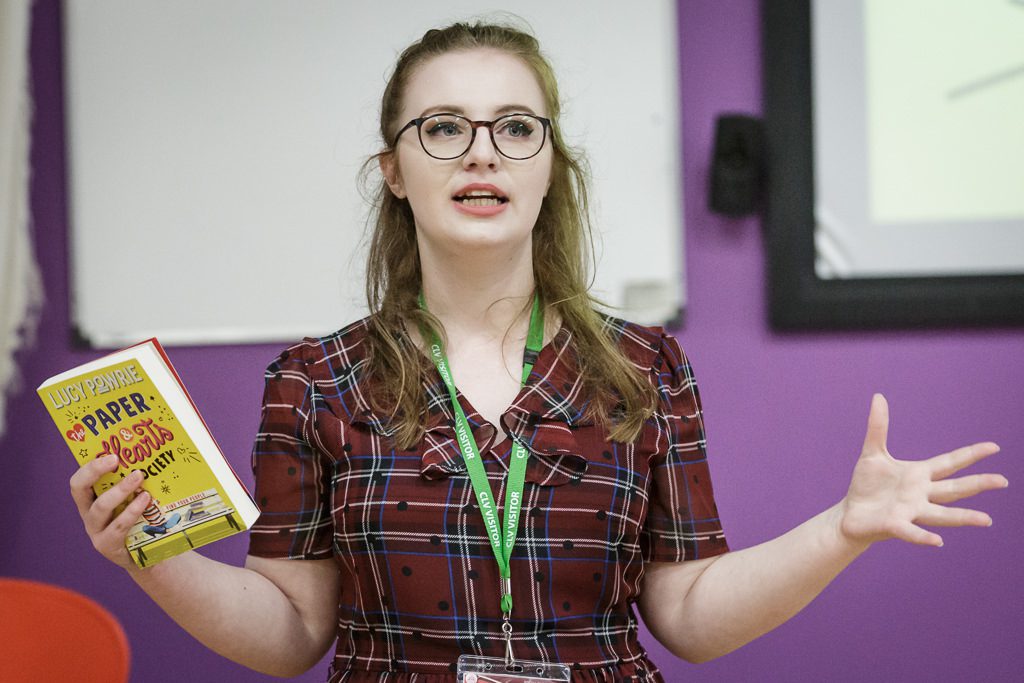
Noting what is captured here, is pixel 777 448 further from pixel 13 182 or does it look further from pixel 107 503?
pixel 13 182

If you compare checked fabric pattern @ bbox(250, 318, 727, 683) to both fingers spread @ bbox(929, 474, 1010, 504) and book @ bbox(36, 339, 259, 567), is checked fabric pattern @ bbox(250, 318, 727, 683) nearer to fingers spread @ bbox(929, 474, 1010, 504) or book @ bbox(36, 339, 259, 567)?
book @ bbox(36, 339, 259, 567)

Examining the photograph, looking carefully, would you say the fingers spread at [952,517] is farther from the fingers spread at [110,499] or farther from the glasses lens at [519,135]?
the fingers spread at [110,499]

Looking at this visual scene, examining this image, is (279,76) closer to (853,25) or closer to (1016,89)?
(853,25)

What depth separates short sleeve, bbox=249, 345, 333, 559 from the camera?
4.30 feet

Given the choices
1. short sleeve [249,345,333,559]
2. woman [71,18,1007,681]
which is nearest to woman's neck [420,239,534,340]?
woman [71,18,1007,681]

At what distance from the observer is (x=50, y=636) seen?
1092 millimetres

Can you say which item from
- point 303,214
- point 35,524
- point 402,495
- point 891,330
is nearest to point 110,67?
point 303,214

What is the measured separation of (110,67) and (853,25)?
1.62 meters

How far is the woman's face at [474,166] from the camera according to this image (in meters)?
1.27

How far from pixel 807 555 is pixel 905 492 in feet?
0.53

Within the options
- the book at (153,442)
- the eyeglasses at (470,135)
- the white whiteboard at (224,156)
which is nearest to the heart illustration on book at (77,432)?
the book at (153,442)

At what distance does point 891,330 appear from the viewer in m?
1.95

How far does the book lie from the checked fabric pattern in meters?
0.25

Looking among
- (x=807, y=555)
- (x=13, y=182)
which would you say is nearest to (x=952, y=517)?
(x=807, y=555)
